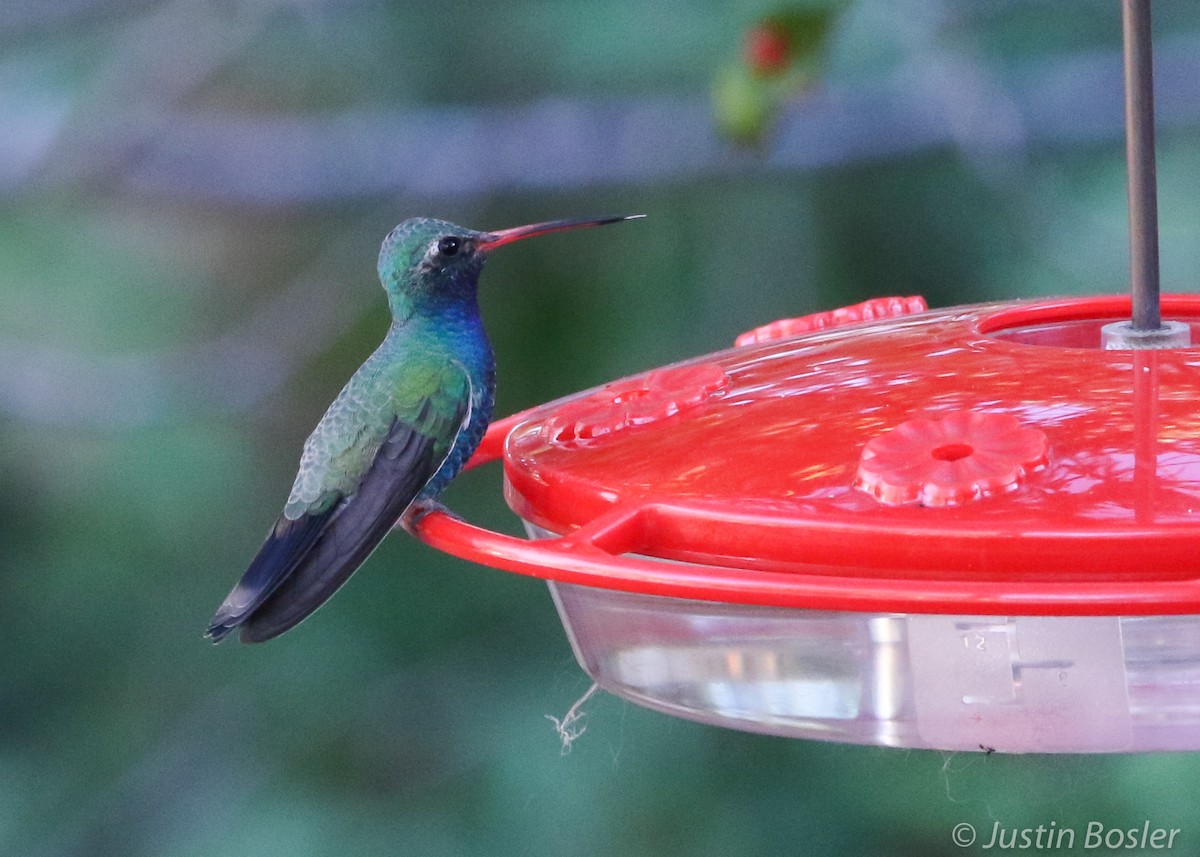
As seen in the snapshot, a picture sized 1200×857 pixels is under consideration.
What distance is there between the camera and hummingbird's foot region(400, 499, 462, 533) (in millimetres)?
1443

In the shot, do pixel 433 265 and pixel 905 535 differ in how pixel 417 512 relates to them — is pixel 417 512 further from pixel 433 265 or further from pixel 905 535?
pixel 905 535

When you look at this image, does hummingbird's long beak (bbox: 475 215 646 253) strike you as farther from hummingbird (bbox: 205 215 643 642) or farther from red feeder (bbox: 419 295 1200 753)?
red feeder (bbox: 419 295 1200 753)

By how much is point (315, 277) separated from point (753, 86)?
4.31ft

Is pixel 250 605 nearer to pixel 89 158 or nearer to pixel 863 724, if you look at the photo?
pixel 863 724

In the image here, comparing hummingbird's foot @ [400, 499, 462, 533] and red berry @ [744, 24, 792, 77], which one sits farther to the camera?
red berry @ [744, 24, 792, 77]

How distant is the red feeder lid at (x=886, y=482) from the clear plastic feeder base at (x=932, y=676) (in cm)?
11

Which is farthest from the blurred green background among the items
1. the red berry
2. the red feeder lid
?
the red feeder lid

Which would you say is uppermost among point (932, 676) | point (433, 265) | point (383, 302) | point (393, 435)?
point (433, 265)

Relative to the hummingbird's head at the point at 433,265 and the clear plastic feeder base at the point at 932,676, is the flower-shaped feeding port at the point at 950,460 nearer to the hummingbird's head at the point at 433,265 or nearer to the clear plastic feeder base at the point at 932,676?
the clear plastic feeder base at the point at 932,676

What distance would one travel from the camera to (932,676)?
121cm

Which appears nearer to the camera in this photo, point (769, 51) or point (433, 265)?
point (433, 265)

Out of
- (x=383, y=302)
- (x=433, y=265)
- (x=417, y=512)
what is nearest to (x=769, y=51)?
(x=433, y=265)

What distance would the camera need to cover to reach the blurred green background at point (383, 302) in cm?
349

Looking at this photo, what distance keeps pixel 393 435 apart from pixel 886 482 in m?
0.72
